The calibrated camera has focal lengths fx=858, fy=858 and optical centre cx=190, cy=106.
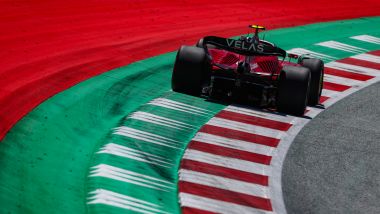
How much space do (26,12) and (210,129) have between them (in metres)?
11.4

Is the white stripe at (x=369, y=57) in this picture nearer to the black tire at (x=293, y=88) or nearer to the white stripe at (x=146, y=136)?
the black tire at (x=293, y=88)

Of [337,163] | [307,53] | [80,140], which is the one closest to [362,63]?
[307,53]

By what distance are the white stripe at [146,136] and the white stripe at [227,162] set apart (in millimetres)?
446

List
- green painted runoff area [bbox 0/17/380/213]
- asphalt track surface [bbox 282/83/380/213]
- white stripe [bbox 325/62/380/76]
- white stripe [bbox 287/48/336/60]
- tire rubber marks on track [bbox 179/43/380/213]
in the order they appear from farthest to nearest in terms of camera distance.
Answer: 1. white stripe [bbox 287/48/336/60]
2. white stripe [bbox 325/62/380/76]
3. asphalt track surface [bbox 282/83/380/213]
4. tire rubber marks on track [bbox 179/43/380/213]
5. green painted runoff area [bbox 0/17/380/213]

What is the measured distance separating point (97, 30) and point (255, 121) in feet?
28.7

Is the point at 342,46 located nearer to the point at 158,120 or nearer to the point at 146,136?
the point at 158,120

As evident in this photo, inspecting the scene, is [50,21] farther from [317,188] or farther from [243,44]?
[317,188]

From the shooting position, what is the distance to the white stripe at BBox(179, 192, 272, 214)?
13391 mm

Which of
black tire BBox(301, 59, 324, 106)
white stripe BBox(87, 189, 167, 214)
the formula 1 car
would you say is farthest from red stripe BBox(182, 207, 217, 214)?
black tire BBox(301, 59, 324, 106)

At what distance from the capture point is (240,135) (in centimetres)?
1750

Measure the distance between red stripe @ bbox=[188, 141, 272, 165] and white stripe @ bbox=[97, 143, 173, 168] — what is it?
1145mm

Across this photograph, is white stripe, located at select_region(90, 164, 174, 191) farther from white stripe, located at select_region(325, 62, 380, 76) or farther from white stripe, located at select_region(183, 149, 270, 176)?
white stripe, located at select_region(325, 62, 380, 76)

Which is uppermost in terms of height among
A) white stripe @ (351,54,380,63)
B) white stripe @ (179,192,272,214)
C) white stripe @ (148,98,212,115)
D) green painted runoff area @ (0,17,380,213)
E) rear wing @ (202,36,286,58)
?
rear wing @ (202,36,286,58)

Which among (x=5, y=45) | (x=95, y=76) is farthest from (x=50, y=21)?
(x=95, y=76)
